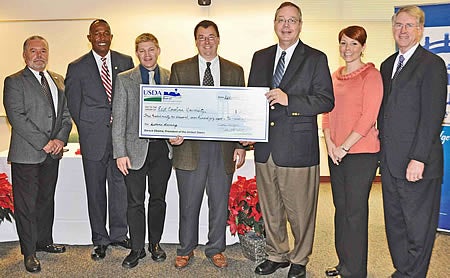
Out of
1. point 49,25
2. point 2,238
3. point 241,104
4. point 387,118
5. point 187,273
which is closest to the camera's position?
point 387,118

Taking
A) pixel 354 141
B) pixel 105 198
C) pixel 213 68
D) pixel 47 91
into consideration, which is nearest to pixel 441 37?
pixel 354 141

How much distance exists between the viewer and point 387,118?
2.83 m

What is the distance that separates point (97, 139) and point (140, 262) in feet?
3.14

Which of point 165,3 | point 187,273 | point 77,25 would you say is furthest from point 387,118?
point 77,25

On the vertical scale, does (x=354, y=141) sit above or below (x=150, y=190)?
above

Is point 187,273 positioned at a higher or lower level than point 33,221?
lower

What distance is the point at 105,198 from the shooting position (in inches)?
146

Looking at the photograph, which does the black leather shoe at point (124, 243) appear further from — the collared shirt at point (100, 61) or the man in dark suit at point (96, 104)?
the collared shirt at point (100, 61)

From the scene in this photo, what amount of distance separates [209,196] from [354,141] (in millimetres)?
1108

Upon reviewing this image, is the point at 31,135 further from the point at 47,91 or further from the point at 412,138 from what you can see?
the point at 412,138

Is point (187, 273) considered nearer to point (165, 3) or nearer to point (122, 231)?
point (122, 231)

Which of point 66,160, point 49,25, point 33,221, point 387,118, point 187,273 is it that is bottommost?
point 187,273

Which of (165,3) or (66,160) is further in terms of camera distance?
(165,3)

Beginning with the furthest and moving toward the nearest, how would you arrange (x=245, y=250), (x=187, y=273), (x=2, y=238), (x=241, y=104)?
(x=2, y=238), (x=245, y=250), (x=187, y=273), (x=241, y=104)
